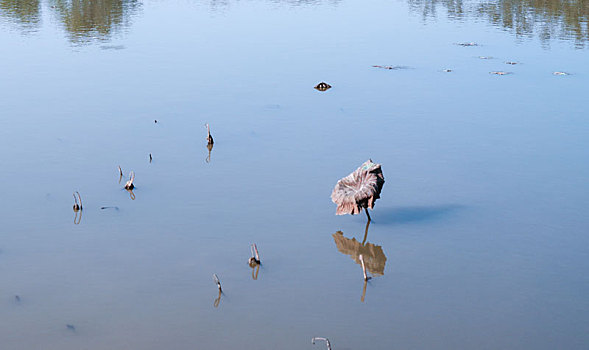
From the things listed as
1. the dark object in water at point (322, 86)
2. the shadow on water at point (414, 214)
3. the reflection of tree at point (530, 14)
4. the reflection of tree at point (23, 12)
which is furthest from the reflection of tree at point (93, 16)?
the shadow on water at point (414, 214)

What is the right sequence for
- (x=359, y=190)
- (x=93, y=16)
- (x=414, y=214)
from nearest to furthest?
(x=359, y=190) → (x=414, y=214) → (x=93, y=16)

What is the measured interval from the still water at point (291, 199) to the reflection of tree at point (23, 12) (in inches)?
334

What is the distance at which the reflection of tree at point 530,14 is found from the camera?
3449cm

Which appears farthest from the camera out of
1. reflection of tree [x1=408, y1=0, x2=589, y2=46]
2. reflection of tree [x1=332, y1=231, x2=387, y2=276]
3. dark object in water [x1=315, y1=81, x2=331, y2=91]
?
reflection of tree [x1=408, y1=0, x2=589, y2=46]

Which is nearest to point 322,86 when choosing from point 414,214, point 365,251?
point 414,214

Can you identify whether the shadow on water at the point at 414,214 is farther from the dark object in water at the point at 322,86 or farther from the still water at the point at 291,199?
the dark object in water at the point at 322,86

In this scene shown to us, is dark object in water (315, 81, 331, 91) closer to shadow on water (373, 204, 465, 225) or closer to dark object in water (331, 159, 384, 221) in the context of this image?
shadow on water (373, 204, 465, 225)

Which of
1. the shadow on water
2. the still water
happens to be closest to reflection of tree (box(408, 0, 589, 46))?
the still water

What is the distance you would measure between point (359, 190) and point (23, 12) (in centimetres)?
3383

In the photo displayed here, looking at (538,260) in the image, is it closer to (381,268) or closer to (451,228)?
(451,228)

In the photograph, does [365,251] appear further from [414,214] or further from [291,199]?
[291,199]

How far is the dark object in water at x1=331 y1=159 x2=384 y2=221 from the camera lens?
13.2m

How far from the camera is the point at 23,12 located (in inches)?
1645

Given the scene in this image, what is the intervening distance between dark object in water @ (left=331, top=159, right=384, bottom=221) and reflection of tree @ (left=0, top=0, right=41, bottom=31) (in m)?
27.5
